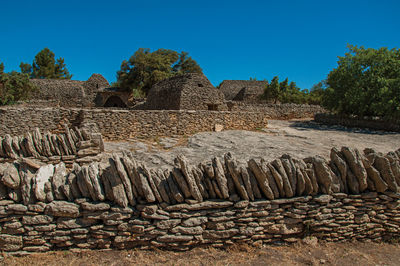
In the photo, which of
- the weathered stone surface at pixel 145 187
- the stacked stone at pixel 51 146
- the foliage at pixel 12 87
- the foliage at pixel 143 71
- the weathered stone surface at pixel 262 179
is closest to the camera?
the weathered stone surface at pixel 145 187

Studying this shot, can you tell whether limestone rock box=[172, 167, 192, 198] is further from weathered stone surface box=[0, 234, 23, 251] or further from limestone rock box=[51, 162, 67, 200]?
weathered stone surface box=[0, 234, 23, 251]

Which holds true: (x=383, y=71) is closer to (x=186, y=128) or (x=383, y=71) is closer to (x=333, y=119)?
(x=333, y=119)

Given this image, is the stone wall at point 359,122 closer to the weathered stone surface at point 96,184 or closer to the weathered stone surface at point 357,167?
the weathered stone surface at point 357,167

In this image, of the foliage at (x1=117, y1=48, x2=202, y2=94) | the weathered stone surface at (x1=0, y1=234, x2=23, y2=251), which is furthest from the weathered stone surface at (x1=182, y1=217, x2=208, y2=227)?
the foliage at (x1=117, y1=48, x2=202, y2=94)

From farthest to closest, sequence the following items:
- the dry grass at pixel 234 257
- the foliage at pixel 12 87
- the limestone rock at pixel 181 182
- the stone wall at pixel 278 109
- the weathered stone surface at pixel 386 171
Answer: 1. the stone wall at pixel 278 109
2. the foliage at pixel 12 87
3. the weathered stone surface at pixel 386 171
4. the limestone rock at pixel 181 182
5. the dry grass at pixel 234 257

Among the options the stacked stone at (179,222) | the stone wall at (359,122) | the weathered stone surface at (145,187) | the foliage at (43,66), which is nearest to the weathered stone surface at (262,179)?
the stacked stone at (179,222)

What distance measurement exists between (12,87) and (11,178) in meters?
30.2

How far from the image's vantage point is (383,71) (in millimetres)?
18094

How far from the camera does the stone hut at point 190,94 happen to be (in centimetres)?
1831

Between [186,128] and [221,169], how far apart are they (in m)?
10.5

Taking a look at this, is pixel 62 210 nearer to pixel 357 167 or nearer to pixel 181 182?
pixel 181 182

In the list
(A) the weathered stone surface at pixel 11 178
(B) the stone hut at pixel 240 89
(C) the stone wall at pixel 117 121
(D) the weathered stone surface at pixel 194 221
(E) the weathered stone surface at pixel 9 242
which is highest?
(B) the stone hut at pixel 240 89

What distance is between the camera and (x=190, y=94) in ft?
60.6

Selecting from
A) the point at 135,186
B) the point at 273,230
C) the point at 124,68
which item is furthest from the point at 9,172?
the point at 124,68
